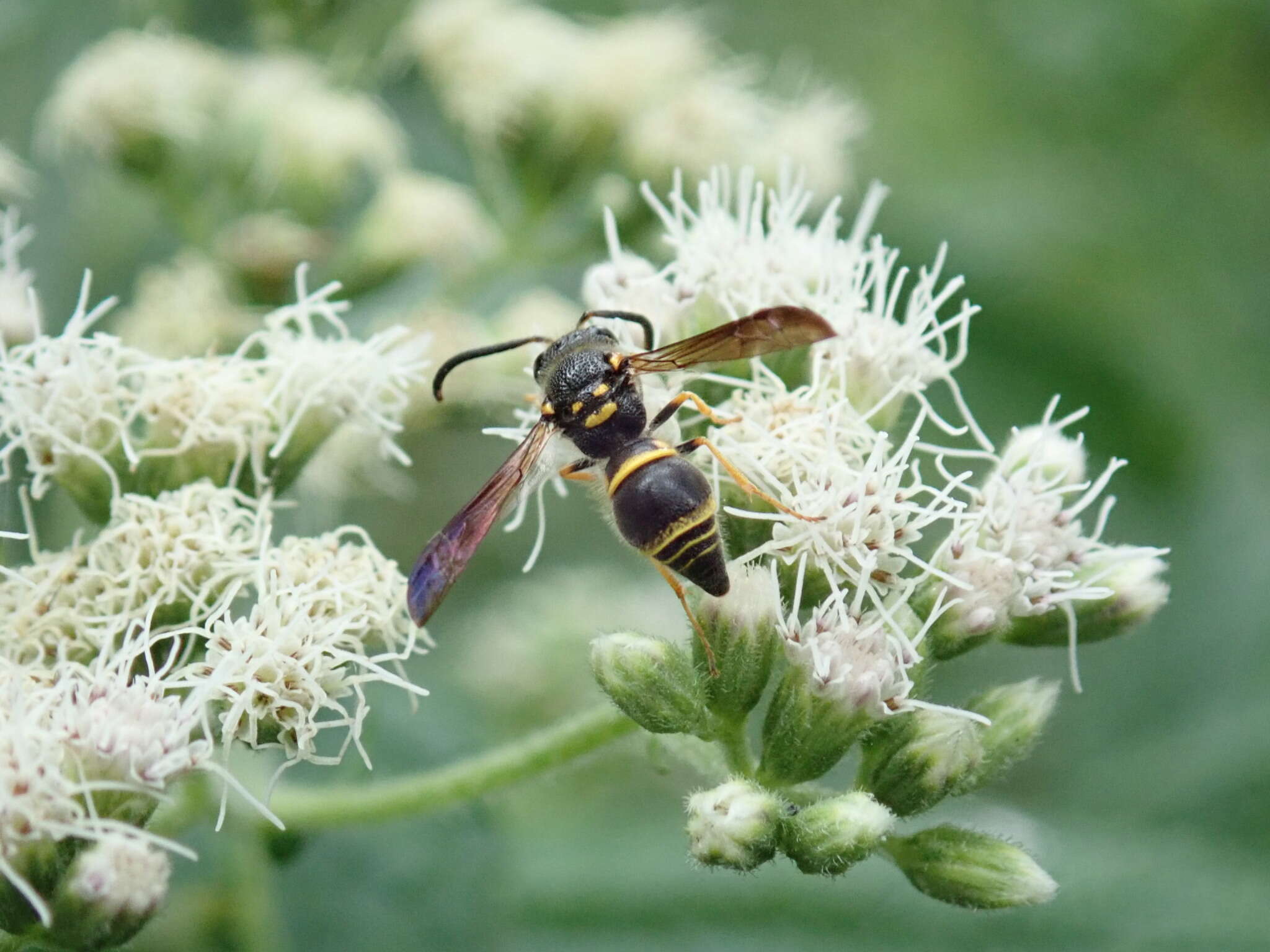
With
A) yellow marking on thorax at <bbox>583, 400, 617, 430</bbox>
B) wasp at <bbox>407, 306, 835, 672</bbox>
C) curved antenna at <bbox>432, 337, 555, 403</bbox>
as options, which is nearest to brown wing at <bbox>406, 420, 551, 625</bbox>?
wasp at <bbox>407, 306, 835, 672</bbox>

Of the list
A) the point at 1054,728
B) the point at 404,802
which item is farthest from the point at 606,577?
the point at 404,802


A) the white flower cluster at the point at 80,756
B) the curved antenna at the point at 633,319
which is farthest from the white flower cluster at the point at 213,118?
the white flower cluster at the point at 80,756

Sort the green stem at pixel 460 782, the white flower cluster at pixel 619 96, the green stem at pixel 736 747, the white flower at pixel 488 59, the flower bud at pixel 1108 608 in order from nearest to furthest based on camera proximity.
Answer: the green stem at pixel 736 747 < the flower bud at pixel 1108 608 < the green stem at pixel 460 782 < the white flower cluster at pixel 619 96 < the white flower at pixel 488 59

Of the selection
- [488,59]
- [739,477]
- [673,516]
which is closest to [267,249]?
[488,59]

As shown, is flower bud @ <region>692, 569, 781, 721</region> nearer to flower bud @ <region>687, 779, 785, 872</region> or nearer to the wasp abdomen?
the wasp abdomen

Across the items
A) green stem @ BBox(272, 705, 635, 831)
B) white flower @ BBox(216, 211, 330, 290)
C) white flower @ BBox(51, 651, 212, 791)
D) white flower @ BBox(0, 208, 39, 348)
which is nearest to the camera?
white flower @ BBox(51, 651, 212, 791)

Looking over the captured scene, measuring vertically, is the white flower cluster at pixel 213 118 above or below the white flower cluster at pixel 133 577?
above

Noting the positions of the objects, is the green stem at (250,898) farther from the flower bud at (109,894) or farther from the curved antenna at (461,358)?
the curved antenna at (461,358)
